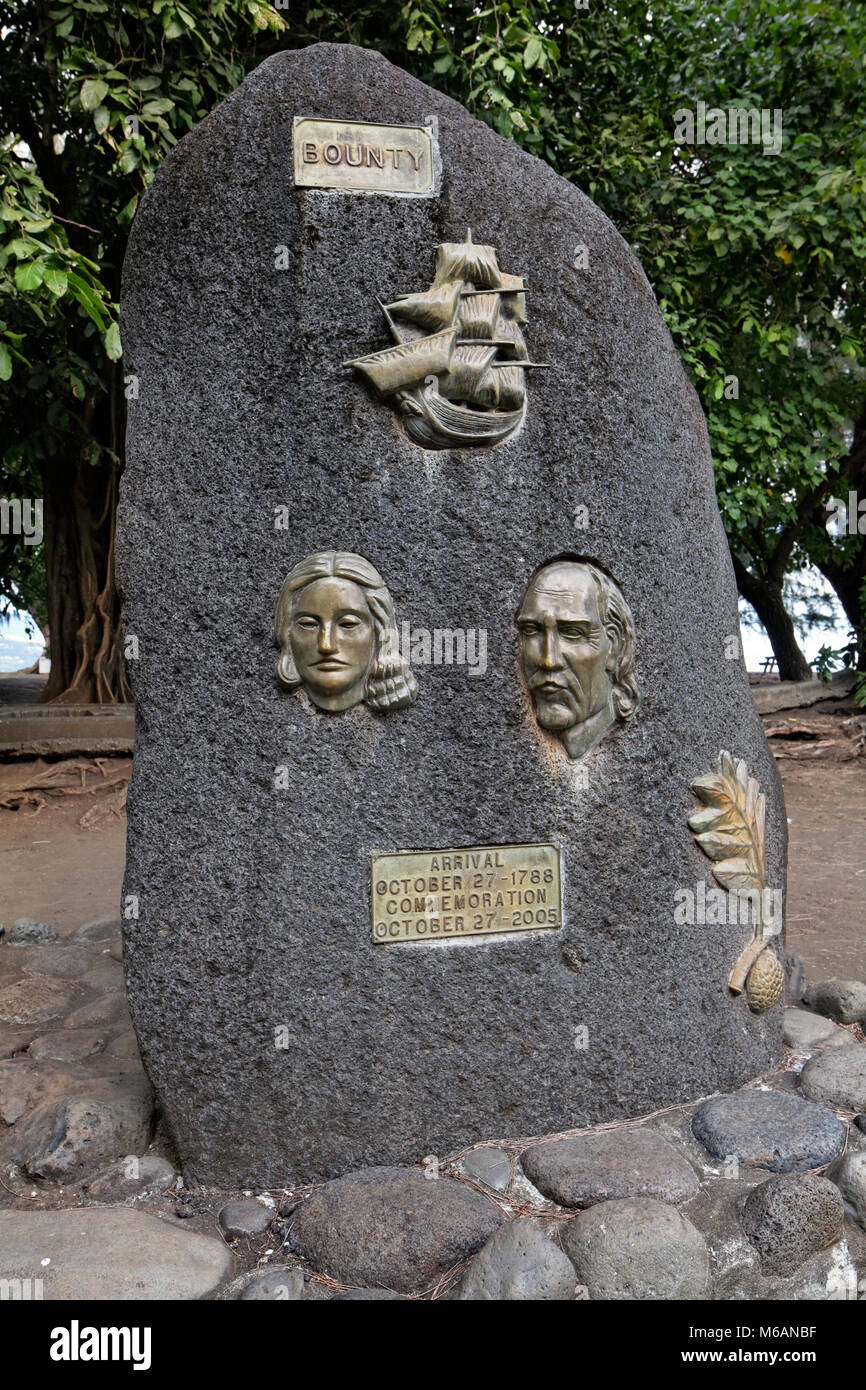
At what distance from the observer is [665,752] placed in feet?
9.75

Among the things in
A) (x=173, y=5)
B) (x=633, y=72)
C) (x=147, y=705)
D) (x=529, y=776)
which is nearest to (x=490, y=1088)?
(x=529, y=776)

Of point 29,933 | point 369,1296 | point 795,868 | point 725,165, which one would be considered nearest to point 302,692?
point 369,1296

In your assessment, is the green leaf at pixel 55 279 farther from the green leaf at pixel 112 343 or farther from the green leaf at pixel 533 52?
the green leaf at pixel 533 52

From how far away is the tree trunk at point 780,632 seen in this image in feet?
41.4

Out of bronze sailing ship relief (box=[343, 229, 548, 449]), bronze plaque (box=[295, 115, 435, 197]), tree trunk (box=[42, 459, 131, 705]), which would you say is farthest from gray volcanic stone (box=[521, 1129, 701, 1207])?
tree trunk (box=[42, 459, 131, 705])

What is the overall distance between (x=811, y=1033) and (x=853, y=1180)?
866mm

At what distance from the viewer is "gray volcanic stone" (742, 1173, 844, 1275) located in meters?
2.46

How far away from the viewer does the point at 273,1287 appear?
232 cm

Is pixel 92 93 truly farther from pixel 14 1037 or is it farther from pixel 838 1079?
pixel 838 1079

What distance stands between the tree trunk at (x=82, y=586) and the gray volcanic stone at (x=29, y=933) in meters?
4.14

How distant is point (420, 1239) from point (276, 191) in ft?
8.01

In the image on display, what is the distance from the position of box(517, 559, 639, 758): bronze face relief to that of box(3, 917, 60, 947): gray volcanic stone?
296 centimetres

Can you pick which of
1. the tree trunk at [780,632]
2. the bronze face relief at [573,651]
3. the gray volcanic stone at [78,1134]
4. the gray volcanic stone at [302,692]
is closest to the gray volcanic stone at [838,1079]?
the gray volcanic stone at [302,692]

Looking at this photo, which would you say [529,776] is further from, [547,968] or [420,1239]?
[420,1239]
